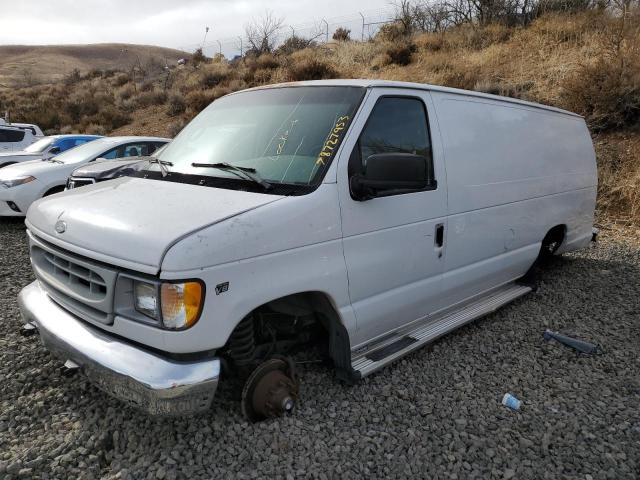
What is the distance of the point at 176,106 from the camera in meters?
23.0

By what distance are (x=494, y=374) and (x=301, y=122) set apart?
2379 millimetres

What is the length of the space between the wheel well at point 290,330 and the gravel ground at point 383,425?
35 cm

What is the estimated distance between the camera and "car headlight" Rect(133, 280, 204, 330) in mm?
2299

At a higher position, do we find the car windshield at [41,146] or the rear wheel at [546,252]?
the car windshield at [41,146]

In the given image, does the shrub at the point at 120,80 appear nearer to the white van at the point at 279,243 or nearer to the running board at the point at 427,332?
the white van at the point at 279,243

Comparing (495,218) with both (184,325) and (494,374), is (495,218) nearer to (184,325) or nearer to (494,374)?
(494,374)

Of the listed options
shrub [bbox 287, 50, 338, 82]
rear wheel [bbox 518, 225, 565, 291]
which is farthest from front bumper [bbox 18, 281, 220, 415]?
shrub [bbox 287, 50, 338, 82]

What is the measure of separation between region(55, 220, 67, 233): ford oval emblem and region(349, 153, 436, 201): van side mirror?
168 centimetres

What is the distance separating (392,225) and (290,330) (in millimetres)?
979

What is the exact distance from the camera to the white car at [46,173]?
25.3 feet

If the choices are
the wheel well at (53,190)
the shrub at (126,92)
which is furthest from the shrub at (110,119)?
the wheel well at (53,190)

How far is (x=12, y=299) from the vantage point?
188 inches

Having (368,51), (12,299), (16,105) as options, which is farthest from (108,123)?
(12,299)

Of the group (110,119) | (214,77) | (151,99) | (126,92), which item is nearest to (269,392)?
(214,77)
